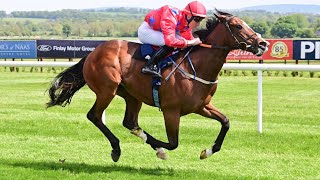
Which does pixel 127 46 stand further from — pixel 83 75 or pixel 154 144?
pixel 154 144

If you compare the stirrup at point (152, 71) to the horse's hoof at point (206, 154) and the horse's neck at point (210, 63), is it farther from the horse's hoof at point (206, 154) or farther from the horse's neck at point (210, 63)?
the horse's hoof at point (206, 154)

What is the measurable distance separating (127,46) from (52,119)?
156 inches

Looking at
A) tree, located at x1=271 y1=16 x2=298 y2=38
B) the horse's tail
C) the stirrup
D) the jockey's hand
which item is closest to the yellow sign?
the horse's tail

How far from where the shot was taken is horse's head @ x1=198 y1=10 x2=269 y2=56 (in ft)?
20.2

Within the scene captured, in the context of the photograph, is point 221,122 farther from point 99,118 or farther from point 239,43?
point 99,118

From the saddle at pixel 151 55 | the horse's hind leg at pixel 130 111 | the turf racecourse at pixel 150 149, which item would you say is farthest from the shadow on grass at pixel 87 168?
the saddle at pixel 151 55

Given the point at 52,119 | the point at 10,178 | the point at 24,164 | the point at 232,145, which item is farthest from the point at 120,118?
the point at 10,178

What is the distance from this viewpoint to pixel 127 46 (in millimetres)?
6801

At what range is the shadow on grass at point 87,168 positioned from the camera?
6.38 metres

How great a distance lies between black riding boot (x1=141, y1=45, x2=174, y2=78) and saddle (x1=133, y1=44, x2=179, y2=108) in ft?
0.13

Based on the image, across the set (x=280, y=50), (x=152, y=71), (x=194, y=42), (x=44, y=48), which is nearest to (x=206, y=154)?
(x=152, y=71)

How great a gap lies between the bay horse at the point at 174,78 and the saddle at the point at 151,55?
0.05m

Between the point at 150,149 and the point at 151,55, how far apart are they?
62.1 inches

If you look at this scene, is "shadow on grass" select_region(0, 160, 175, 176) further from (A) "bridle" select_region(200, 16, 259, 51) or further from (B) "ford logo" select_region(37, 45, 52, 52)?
(B) "ford logo" select_region(37, 45, 52, 52)
